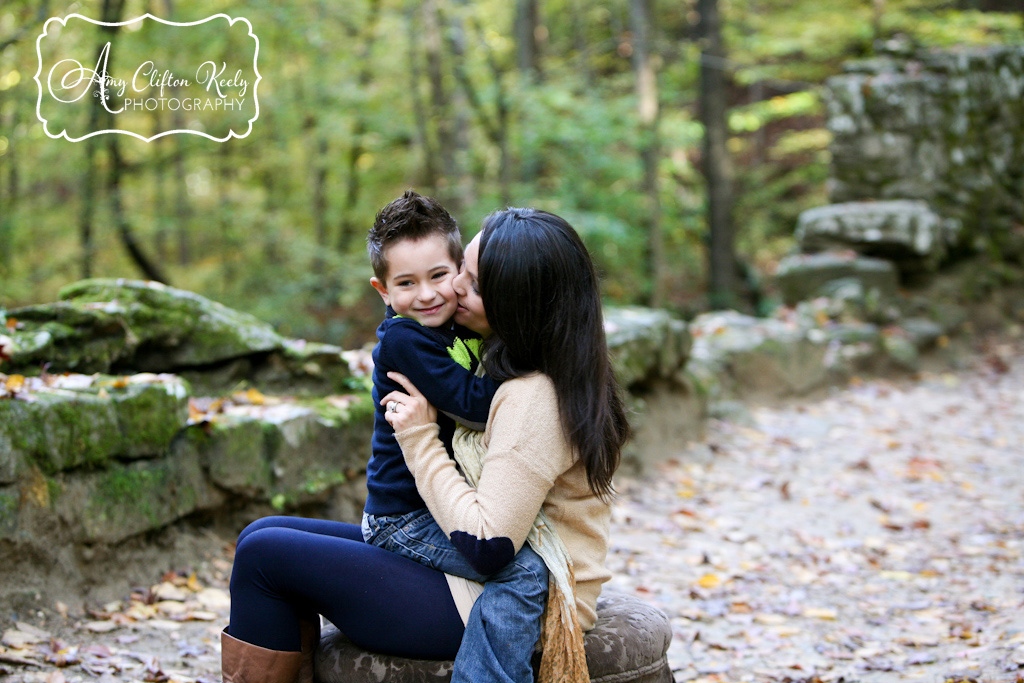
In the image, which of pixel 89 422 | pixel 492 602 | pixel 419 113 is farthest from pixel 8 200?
pixel 492 602

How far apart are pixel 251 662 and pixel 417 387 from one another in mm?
796

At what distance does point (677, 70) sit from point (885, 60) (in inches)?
212

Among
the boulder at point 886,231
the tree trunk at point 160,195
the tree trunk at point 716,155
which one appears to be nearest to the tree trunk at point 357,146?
the tree trunk at point 160,195

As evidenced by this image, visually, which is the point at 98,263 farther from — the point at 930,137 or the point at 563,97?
the point at 930,137

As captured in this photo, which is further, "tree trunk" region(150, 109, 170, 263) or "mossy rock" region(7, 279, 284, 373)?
"tree trunk" region(150, 109, 170, 263)

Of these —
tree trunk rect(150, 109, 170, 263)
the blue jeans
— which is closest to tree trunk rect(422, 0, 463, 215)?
tree trunk rect(150, 109, 170, 263)

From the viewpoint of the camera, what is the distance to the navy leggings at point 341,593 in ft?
6.50

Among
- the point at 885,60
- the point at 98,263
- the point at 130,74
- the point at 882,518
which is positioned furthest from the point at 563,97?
the point at 882,518

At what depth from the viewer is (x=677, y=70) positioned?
570 inches

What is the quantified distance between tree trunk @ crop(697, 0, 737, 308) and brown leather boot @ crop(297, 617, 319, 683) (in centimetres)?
967

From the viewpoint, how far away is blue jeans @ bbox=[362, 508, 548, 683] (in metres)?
1.86

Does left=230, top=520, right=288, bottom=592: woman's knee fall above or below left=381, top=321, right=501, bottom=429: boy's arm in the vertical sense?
below

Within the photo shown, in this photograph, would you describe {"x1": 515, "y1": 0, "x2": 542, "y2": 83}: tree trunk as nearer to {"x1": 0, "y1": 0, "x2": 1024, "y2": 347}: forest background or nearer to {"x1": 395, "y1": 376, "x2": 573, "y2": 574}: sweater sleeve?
{"x1": 0, "y1": 0, "x2": 1024, "y2": 347}: forest background

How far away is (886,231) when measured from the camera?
8.96m
